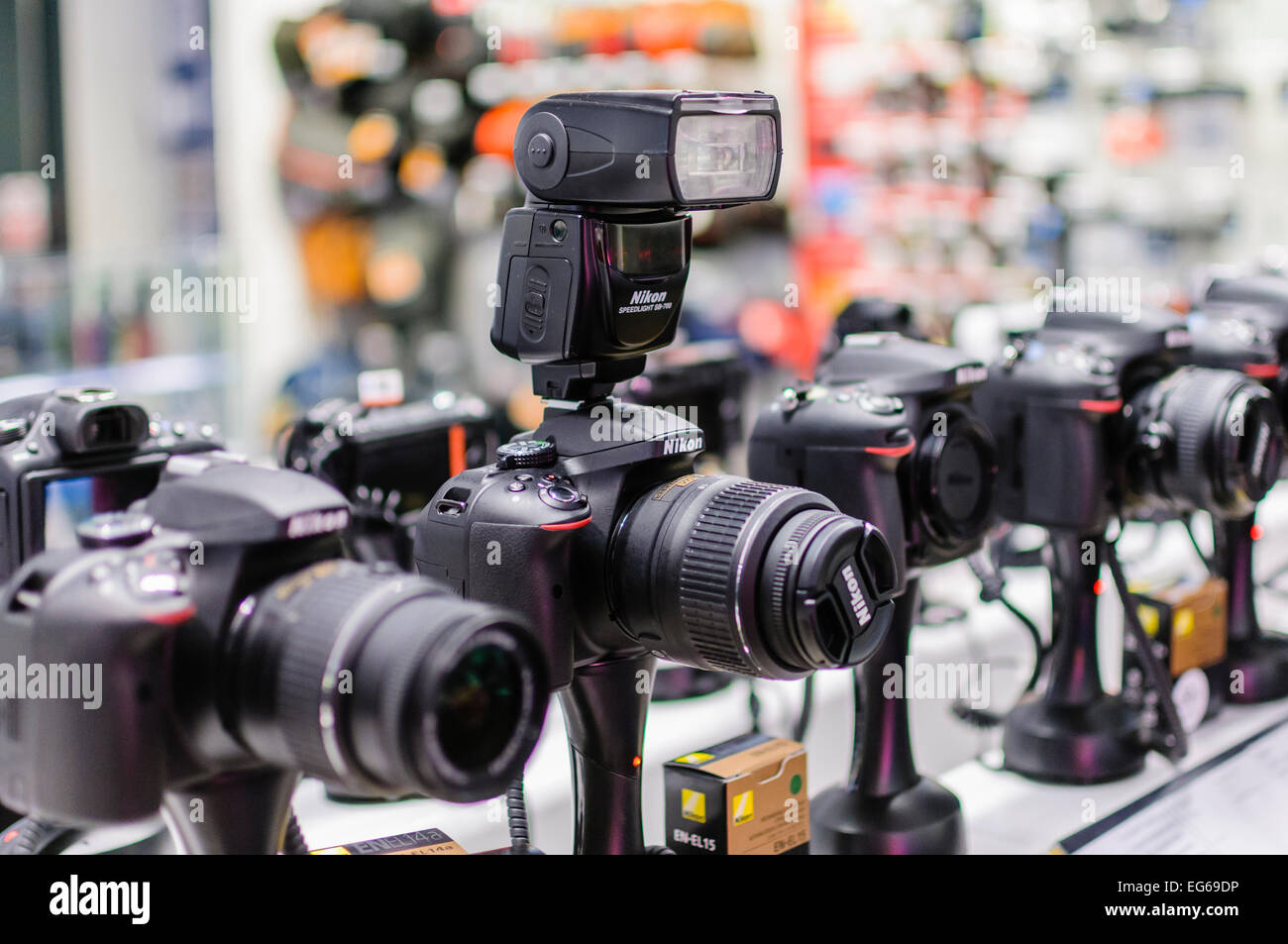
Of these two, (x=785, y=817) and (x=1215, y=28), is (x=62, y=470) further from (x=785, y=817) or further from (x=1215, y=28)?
(x=1215, y=28)

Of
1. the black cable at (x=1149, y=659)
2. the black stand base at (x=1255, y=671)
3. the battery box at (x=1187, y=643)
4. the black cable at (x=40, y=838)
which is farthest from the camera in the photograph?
the black stand base at (x=1255, y=671)

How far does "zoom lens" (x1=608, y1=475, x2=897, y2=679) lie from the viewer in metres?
1.05

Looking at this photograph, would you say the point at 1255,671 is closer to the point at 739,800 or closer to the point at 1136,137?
the point at 739,800

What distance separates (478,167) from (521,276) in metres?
3.11

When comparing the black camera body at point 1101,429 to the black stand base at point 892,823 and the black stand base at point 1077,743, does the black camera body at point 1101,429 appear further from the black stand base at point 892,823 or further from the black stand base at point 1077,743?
the black stand base at point 892,823

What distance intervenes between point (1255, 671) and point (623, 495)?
1.19m

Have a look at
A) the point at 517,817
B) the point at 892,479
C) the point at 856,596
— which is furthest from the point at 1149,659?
the point at 517,817

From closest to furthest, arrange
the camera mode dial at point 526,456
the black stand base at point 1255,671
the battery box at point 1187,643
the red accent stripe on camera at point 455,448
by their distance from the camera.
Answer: the camera mode dial at point 526,456 < the red accent stripe on camera at point 455,448 < the battery box at point 1187,643 < the black stand base at point 1255,671

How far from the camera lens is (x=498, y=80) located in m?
4.20

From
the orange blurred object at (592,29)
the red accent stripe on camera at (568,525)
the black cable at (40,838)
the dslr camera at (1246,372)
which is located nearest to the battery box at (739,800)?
the red accent stripe on camera at (568,525)

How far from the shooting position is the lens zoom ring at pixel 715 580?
1072 mm

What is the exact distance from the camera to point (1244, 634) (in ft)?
6.56

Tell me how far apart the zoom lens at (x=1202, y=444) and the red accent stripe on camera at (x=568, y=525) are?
30.3 inches

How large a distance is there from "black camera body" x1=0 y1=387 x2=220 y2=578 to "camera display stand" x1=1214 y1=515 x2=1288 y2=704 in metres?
1.43
